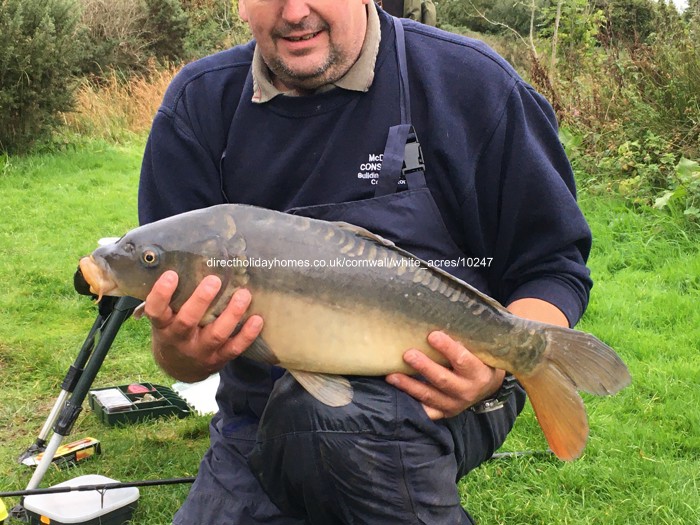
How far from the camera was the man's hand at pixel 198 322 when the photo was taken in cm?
153

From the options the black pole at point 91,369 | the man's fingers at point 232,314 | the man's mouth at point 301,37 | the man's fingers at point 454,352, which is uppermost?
the man's mouth at point 301,37

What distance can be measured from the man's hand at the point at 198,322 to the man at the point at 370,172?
24 millimetres

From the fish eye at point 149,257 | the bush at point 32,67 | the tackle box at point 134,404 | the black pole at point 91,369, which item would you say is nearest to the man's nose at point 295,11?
the fish eye at point 149,257

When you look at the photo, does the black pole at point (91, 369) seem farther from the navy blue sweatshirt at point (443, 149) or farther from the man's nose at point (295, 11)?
the man's nose at point (295, 11)

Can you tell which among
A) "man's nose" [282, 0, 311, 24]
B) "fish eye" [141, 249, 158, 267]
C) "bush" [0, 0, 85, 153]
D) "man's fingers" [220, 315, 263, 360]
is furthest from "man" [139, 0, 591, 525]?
"bush" [0, 0, 85, 153]

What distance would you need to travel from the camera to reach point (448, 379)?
1626 mm

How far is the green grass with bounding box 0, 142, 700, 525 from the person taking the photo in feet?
7.98

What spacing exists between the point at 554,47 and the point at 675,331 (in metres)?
4.87

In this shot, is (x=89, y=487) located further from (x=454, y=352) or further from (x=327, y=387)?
(x=454, y=352)

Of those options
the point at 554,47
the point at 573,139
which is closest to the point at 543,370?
the point at 573,139

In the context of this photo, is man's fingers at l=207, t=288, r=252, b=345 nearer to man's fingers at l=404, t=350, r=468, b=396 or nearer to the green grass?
man's fingers at l=404, t=350, r=468, b=396

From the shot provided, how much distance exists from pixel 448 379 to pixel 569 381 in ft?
0.88

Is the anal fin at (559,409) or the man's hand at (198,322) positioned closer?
the man's hand at (198,322)

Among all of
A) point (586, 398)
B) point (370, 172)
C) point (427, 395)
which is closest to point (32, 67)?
point (586, 398)
